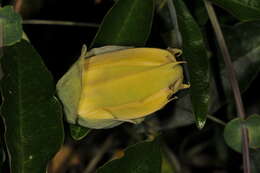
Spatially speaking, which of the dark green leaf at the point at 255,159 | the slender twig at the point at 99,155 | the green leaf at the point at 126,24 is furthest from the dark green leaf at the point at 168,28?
the slender twig at the point at 99,155

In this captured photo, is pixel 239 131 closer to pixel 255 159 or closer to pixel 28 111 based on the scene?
pixel 255 159

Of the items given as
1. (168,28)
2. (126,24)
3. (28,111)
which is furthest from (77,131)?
(168,28)

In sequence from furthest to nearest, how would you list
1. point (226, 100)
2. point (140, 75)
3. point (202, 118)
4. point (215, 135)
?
point (215, 135), point (226, 100), point (202, 118), point (140, 75)

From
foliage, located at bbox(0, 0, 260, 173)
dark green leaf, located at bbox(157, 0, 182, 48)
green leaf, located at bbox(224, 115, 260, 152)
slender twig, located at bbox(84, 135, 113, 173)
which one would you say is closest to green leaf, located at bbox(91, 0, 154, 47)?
foliage, located at bbox(0, 0, 260, 173)

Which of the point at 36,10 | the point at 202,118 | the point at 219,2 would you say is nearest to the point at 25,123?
the point at 202,118

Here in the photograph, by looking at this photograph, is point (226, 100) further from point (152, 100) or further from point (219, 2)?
point (152, 100)

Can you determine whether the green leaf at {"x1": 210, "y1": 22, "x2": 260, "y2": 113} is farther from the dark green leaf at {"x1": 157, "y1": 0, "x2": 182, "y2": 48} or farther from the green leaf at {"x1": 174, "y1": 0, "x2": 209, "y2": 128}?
the green leaf at {"x1": 174, "y1": 0, "x2": 209, "y2": 128}

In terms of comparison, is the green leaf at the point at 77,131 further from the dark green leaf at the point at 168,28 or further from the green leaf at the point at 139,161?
the dark green leaf at the point at 168,28
